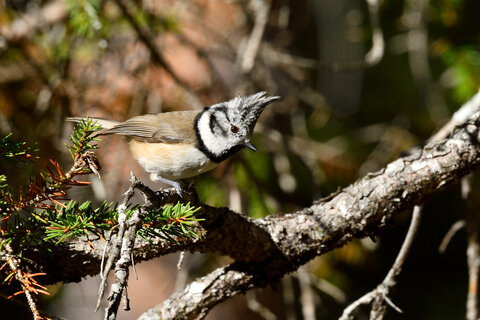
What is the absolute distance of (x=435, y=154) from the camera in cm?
227

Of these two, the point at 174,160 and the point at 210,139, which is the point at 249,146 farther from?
the point at 174,160

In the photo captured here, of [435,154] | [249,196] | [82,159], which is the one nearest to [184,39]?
[249,196]

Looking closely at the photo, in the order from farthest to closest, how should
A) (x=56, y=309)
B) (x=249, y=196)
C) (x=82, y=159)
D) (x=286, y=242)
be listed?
(x=56, y=309) → (x=249, y=196) → (x=286, y=242) → (x=82, y=159)

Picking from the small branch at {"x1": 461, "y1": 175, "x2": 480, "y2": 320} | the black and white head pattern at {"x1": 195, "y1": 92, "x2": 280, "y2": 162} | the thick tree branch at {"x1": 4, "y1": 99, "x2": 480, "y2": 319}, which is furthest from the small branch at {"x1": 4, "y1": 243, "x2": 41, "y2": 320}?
the small branch at {"x1": 461, "y1": 175, "x2": 480, "y2": 320}

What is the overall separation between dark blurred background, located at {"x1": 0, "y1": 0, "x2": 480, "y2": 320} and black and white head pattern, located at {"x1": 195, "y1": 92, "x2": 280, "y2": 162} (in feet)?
1.36

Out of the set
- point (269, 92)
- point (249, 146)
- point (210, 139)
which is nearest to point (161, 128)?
point (210, 139)

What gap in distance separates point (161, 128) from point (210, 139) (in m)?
0.34

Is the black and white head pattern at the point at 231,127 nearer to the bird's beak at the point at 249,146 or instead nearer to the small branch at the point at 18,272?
the bird's beak at the point at 249,146

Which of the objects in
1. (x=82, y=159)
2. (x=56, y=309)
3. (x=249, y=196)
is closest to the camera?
(x=82, y=159)

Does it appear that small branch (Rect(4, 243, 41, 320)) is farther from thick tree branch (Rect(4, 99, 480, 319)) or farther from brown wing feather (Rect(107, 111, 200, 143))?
brown wing feather (Rect(107, 111, 200, 143))

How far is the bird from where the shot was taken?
2725 mm

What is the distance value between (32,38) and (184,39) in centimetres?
107

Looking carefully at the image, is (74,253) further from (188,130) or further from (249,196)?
(249,196)

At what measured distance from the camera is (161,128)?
3006 mm
